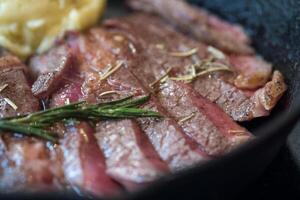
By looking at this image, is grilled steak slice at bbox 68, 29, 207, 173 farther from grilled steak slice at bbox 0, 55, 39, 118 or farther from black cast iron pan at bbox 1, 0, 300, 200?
grilled steak slice at bbox 0, 55, 39, 118

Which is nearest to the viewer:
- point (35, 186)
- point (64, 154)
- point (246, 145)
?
point (246, 145)

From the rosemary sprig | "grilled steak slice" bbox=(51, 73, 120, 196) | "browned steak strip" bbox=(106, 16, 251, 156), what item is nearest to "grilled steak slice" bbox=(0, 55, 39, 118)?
the rosemary sprig

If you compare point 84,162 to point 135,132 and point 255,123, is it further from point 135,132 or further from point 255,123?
point 255,123

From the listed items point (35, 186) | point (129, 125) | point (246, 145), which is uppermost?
point (246, 145)

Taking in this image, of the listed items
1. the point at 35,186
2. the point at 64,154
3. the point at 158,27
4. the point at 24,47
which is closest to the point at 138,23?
the point at 158,27

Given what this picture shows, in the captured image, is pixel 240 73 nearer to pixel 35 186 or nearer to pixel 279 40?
pixel 279 40

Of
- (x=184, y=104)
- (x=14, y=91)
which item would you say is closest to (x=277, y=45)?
(x=184, y=104)

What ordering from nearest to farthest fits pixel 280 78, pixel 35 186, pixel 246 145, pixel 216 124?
pixel 246 145, pixel 35 186, pixel 216 124, pixel 280 78
